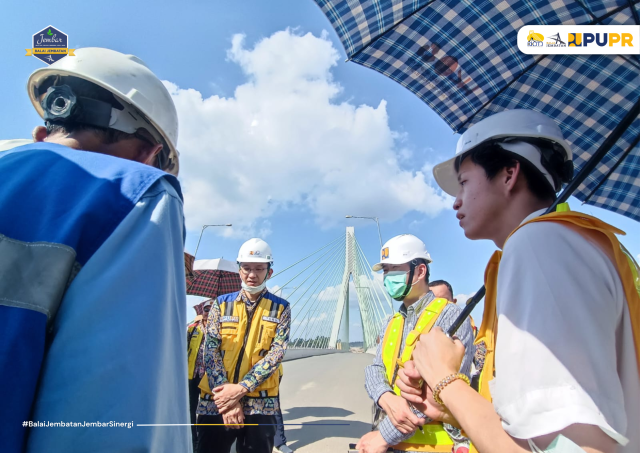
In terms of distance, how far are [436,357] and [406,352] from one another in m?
1.39

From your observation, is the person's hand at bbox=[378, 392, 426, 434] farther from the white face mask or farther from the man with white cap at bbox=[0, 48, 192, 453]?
the white face mask

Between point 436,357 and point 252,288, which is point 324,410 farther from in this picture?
point 436,357

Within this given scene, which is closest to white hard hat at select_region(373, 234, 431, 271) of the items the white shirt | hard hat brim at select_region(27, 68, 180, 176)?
hard hat brim at select_region(27, 68, 180, 176)

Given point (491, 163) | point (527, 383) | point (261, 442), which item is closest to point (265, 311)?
point (261, 442)

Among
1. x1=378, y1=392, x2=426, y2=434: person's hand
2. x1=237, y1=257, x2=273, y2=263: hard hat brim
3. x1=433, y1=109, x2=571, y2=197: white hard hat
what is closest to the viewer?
x1=433, y1=109, x2=571, y2=197: white hard hat

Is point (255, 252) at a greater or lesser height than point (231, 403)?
greater

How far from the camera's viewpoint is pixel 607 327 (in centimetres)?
90

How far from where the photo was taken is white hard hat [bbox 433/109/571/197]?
4.85 ft

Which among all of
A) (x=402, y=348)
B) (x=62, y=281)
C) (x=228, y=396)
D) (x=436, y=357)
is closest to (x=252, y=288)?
(x=228, y=396)

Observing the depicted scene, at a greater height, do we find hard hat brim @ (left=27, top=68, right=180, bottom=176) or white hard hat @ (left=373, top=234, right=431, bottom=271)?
white hard hat @ (left=373, top=234, right=431, bottom=271)

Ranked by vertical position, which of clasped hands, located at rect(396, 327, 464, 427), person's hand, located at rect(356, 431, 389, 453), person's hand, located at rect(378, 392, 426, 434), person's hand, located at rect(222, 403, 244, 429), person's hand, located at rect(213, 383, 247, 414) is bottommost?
person's hand, located at rect(356, 431, 389, 453)

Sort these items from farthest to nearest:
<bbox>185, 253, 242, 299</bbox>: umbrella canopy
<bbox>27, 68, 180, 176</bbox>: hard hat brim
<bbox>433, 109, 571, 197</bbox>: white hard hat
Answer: <bbox>185, 253, 242, 299</bbox>: umbrella canopy < <bbox>433, 109, 571, 197</bbox>: white hard hat < <bbox>27, 68, 180, 176</bbox>: hard hat brim

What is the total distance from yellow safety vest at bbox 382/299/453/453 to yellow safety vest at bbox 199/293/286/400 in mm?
1179

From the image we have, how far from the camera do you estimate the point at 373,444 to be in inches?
96.7
